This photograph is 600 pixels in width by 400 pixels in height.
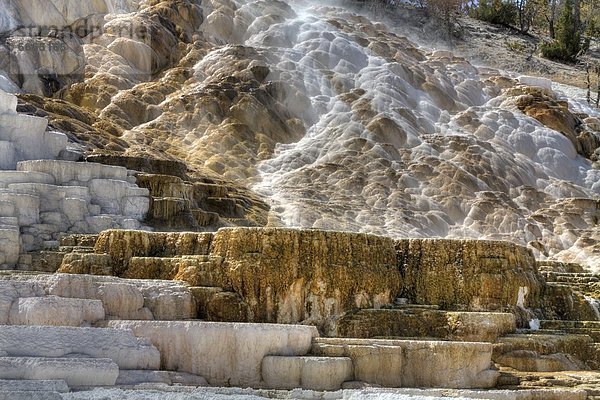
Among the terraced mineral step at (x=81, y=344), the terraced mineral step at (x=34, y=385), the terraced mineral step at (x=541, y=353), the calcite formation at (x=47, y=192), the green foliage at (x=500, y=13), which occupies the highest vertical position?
the green foliage at (x=500, y=13)

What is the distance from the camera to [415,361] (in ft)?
35.0

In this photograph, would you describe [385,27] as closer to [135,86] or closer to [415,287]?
[135,86]

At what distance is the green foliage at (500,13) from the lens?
159 ft

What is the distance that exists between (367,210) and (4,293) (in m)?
17.5

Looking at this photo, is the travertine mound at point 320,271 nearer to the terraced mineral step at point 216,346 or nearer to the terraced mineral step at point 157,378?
the terraced mineral step at point 216,346

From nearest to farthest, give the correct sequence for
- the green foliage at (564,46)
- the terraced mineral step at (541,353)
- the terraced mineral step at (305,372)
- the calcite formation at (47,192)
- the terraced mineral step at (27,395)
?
the terraced mineral step at (27,395) → the terraced mineral step at (305,372) → the terraced mineral step at (541,353) → the calcite formation at (47,192) → the green foliage at (564,46)

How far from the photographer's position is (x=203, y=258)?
13.1m

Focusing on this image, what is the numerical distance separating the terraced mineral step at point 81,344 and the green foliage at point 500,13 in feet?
137

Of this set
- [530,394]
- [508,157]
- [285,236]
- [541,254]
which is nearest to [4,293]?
[285,236]

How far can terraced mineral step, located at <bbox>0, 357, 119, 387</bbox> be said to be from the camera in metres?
8.61

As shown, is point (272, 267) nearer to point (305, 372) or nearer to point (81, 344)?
point (305, 372)

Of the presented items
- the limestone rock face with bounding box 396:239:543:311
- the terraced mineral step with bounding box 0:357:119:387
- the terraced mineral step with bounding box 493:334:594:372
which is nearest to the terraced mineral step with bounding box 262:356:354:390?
the terraced mineral step with bounding box 0:357:119:387

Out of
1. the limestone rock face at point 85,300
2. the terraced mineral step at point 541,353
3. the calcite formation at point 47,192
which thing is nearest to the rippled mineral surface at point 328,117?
the calcite formation at point 47,192

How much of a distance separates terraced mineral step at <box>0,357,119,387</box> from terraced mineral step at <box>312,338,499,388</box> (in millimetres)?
2538
